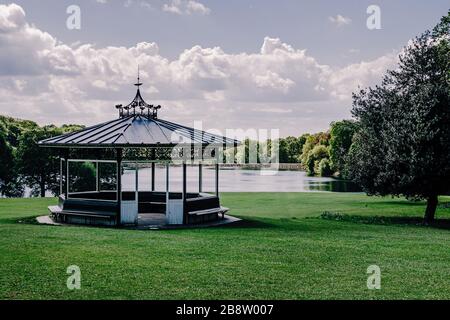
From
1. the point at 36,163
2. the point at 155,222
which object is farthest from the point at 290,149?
the point at 155,222

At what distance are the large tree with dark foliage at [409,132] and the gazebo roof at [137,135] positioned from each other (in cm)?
641

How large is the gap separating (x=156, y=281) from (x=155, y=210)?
45.9 ft

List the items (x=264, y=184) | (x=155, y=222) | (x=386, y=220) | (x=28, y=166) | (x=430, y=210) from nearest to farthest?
(x=155, y=222) → (x=430, y=210) → (x=386, y=220) → (x=28, y=166) → (x=264, y=184)

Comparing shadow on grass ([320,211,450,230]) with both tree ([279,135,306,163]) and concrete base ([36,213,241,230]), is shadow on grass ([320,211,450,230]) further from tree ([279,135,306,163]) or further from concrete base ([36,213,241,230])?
tree ([279,135,306,163])

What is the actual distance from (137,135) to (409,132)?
36.6 feet

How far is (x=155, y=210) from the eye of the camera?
24562 millimetres

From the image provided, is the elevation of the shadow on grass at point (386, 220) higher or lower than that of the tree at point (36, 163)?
lower

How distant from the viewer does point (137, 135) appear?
68.6 ft

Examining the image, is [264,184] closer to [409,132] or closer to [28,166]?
[28,166]

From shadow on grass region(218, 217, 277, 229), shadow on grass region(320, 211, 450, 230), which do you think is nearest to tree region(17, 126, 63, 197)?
shadow on grass region(320, 211, 450, 230)

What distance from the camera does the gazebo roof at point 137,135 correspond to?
66.6ft

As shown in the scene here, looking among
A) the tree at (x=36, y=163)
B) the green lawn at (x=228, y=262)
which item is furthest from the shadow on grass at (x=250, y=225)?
the tree at (x=36, y=163)

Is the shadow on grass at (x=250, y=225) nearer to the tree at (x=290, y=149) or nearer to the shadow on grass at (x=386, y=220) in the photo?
the shadow on grass at (x=386, y=220)
